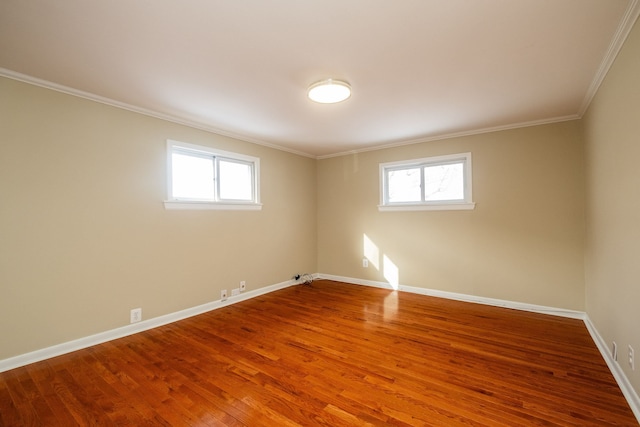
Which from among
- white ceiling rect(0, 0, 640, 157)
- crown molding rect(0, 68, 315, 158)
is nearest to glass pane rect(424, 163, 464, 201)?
white ceiling rect(0, 0, 640, 157)

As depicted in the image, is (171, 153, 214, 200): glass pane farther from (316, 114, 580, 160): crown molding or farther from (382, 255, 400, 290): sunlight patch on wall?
(382, 255, 400, 290): sunlight patch on wall

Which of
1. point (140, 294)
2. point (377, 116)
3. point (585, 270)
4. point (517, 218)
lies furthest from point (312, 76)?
point (585, 270)

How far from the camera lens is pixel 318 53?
6.56ft

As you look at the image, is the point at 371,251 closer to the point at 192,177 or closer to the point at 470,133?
the point at 470,133

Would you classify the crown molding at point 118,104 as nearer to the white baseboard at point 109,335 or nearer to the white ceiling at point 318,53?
the white ceiling at point 318,53

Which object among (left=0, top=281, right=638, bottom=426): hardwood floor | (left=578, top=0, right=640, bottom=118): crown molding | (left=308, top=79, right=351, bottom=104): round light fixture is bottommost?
(left=0, top=281, right=638, bottom=426): hardwood floor

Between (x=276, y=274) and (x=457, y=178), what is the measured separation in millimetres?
3202

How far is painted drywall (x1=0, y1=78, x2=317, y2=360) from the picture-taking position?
227cm

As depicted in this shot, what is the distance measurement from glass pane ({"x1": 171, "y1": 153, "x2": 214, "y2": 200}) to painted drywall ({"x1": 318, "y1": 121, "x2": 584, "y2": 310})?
8.15 feet

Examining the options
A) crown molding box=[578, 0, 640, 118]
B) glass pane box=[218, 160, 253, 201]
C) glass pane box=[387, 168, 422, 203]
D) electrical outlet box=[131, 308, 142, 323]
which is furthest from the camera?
glass pane box=[387, 168, 422, 203]

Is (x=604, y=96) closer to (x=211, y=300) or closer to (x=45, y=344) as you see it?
(x=211, y=300)

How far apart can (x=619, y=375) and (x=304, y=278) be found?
3992mm

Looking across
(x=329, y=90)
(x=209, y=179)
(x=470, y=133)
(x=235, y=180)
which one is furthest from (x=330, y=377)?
(x=470, y=133)

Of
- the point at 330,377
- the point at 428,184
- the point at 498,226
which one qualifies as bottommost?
the point at 330,377
